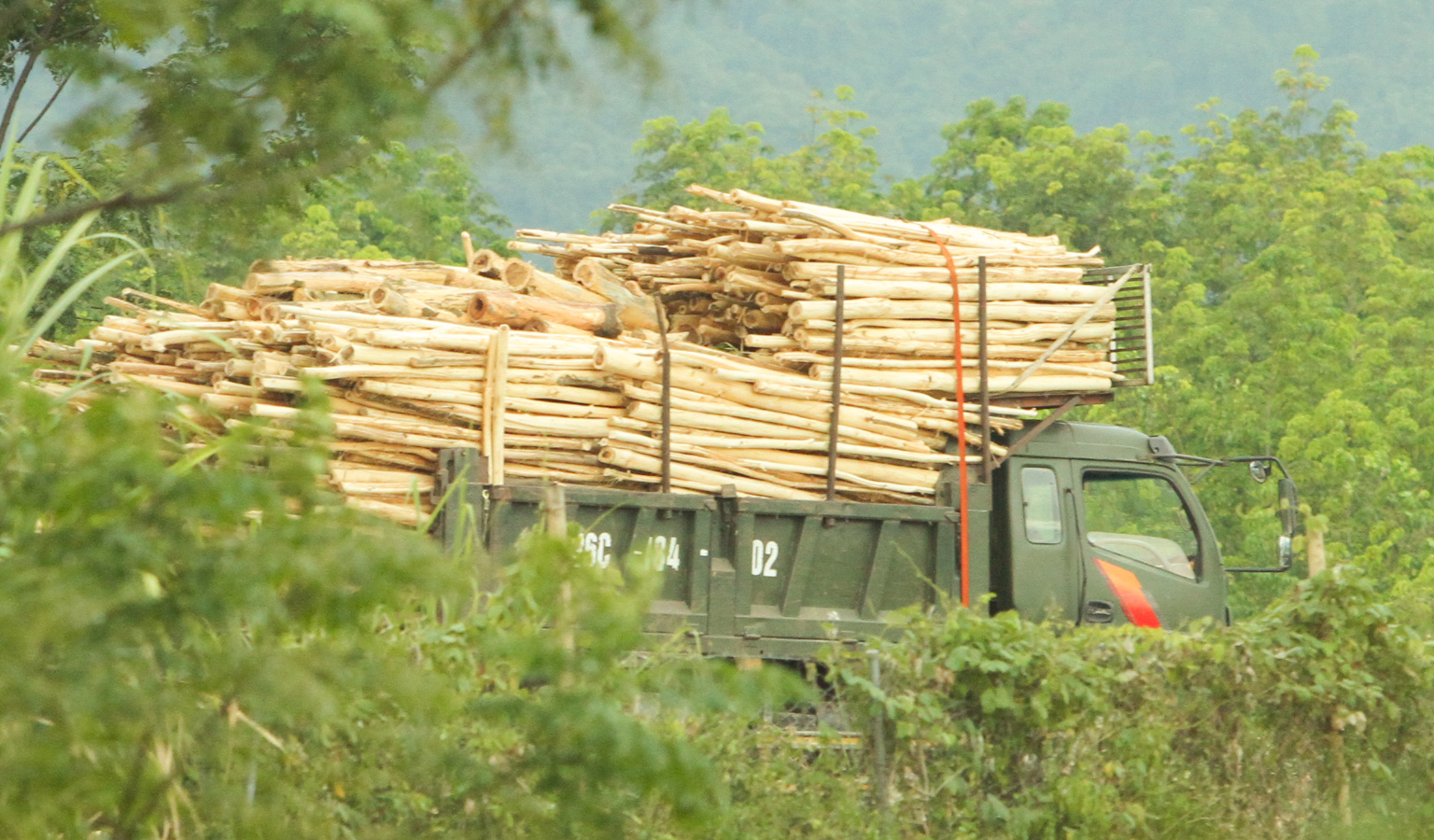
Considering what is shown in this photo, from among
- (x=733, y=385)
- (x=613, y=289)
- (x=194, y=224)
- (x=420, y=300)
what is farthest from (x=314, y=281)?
(x=194, y=224)

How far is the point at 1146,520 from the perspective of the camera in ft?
28.0

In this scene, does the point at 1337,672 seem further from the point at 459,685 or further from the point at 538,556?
the point at 538,556

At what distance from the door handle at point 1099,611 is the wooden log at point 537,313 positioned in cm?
290

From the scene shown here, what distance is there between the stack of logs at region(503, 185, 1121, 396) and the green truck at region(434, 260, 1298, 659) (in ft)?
0.84

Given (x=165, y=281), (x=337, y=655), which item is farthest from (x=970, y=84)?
(x=337, y=655)

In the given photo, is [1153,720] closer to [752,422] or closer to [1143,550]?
[752,422]

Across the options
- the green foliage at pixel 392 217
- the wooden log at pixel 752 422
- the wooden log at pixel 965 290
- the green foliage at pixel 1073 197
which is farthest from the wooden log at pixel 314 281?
the green foliage at pixel 1073 197

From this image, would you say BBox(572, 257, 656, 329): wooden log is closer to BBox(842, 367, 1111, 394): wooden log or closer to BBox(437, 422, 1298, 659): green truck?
BBox(842, 367, 1111, 394): wooden log

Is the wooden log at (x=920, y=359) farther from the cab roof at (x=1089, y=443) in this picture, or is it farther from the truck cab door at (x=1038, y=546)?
the truck cab door at (x=1038, y=546)

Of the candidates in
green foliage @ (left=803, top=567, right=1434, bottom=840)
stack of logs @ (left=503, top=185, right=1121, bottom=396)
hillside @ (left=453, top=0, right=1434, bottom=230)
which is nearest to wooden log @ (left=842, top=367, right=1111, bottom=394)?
stack of logs @ (left=503, top=185, right=1121, bottom=396)

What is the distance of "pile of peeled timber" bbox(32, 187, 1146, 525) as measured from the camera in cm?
654

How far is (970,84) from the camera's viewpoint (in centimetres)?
15375

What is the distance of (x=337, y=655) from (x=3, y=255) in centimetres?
157

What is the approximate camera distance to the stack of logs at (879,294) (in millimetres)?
7566
